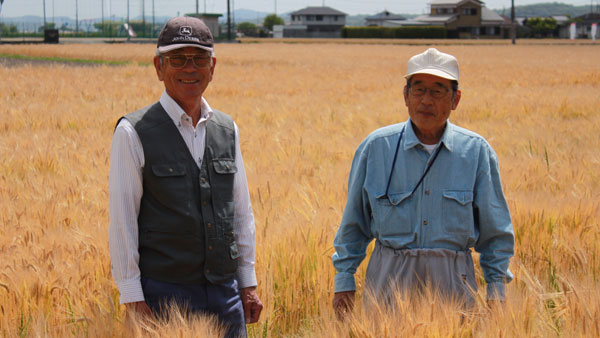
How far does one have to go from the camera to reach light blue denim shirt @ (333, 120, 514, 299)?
2.30 meters

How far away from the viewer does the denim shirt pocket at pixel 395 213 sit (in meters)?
2.30

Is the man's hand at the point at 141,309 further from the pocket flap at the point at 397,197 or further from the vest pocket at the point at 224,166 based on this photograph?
the pocket flap at the point at 397,197

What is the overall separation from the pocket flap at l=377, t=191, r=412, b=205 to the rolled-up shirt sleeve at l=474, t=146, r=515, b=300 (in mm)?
271

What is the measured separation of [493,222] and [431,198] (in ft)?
0.83

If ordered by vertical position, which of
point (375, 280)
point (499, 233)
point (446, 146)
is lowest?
point (375, 280)

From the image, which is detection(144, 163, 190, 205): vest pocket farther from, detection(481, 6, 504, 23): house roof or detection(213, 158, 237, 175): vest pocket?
detection(481, 6, 504, 23): house roof

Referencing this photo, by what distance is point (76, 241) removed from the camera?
10.4ft

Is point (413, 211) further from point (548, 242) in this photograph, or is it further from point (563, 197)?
point (563, 197)

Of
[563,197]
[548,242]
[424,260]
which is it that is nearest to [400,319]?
[424,260]

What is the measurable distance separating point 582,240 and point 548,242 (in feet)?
0.61

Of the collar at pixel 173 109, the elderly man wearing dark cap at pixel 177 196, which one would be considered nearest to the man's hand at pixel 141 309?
the elderly man wearing dark cap at pixel 177 196

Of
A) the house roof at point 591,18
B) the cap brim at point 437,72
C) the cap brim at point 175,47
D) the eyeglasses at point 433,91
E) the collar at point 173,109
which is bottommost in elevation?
the collar at point 173,109

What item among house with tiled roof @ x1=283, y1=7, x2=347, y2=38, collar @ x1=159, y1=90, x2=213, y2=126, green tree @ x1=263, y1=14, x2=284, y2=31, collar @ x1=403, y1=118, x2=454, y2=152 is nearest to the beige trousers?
collar @ x1=403, y1=118, x2=454, y2=152

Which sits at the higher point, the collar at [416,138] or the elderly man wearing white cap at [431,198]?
the collar at [416,138]
